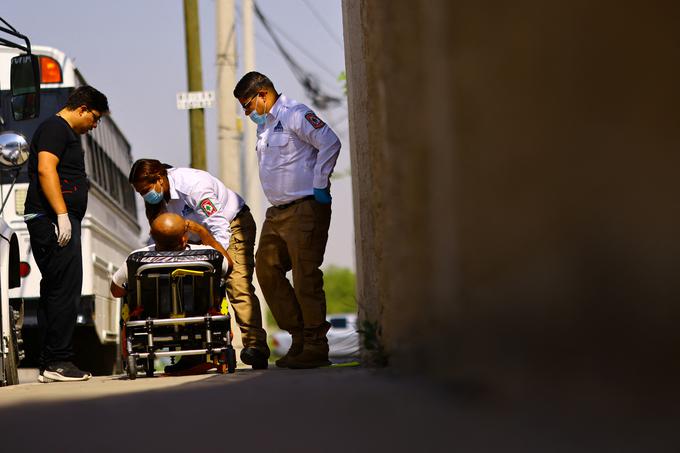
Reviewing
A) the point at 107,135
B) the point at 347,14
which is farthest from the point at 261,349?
the point at 107,135

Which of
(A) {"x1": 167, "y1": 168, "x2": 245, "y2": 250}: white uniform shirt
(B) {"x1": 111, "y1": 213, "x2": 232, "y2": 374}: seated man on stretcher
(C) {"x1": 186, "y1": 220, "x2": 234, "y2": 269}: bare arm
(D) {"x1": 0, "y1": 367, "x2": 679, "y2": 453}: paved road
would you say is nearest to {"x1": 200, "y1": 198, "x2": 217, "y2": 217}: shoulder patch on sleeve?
(A) {"x1": 167, "y1": 168, "x2": 245, "y2": 250}: white uniform shirt

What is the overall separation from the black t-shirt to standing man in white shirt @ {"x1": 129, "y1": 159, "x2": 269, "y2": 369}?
1.24 feet

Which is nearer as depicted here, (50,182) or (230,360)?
(230,360)

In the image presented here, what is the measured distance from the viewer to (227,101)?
16078mm

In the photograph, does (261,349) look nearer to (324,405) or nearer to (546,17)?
(324,405)

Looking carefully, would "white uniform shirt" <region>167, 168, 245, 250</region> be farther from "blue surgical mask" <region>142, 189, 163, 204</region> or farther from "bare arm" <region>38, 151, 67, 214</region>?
"bare arm" <region>38, 151, 67, 214</region>

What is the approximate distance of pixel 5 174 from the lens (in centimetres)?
990

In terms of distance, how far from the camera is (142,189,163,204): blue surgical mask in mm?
8219

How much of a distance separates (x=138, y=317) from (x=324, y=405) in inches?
142

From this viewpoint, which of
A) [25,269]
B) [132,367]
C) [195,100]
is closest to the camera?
[132,367]

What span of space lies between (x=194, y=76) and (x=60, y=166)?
337 inches

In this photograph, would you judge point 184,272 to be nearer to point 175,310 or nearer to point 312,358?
point 175,310

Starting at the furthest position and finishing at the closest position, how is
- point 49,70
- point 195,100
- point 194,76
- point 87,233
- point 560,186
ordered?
point 194,76
point 195,100
point 87,233
point 49,70
point 560,186

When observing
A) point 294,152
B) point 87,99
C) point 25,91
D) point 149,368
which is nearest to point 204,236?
point 294,152
